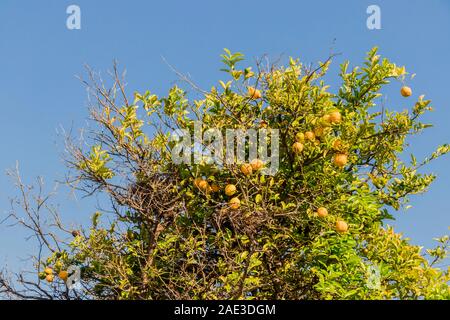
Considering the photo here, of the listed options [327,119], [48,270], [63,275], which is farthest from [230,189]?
[48,270]

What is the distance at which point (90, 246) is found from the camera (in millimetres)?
6695

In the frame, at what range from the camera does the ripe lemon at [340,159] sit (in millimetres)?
6582

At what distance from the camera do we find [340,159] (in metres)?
6.58

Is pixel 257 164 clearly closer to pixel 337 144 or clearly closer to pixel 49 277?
pixel 337 144

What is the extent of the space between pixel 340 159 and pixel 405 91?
1.35 meters

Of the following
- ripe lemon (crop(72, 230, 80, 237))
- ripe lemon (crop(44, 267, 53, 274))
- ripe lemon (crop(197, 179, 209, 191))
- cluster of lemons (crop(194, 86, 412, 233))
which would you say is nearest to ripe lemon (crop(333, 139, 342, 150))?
cluster of lemons (crop(194, 86, 412, 233))

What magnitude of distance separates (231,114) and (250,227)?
1.36m

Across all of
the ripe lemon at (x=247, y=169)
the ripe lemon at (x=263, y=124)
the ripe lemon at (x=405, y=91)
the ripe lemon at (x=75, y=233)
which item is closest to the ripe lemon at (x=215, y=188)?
the ripe lemon at (x=247, y=169)

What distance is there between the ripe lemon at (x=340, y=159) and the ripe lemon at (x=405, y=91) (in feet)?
4.05

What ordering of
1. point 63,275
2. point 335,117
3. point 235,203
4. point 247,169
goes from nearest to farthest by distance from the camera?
point 235,203
point 247,169
point 335,117
point 63,275

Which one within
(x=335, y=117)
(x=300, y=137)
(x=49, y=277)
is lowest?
(x=49, y=277)
